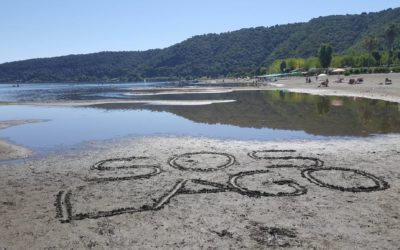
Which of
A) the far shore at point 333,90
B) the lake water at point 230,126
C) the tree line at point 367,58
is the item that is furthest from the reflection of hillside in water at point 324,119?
the tree line at point 367,58

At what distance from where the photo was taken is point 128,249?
8.73 m

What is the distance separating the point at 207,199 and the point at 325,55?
5723 inches

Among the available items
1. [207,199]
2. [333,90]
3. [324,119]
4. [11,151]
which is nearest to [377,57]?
[333,90]

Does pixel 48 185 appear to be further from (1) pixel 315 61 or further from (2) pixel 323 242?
(1) pixel 315 61

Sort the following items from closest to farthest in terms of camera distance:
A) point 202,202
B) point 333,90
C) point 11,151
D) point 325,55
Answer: point 202,202
point 11,151
point 333,90
point 325,55

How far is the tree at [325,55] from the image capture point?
145125mm

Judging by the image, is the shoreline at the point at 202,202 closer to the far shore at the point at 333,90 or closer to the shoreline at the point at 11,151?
the shoreline at the point at 11,151

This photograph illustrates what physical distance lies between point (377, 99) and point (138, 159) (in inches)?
1403

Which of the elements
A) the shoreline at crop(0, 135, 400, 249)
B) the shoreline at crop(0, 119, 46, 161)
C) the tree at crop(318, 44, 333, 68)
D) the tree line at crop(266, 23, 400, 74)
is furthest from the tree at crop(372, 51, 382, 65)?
the shoreline at crop(0, 119, 46, 161)

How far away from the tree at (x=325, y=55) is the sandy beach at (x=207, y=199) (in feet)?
440

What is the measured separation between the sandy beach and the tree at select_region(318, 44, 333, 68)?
134 m

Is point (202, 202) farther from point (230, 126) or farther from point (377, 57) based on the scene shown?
point (377, 57)

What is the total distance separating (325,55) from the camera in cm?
14625

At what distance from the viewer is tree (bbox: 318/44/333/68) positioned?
145m
